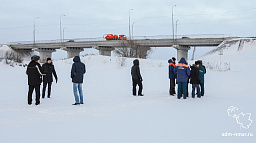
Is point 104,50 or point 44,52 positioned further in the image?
point 44,52

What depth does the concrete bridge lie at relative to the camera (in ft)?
159

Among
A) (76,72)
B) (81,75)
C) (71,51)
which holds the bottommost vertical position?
(81,75)

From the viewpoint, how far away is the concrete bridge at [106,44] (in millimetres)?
48312

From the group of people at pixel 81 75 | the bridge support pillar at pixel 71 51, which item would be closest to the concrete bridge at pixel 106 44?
the bridge support pillar at pixel 71 51

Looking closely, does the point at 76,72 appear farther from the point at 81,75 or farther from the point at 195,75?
the point at 195,75

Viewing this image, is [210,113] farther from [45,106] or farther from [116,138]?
[45,106]

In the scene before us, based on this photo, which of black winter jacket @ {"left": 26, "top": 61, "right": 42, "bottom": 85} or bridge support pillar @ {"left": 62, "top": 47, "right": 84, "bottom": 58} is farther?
bridge support pillar @ {"left": 62, "top": 47, "right": 84, "bottom": 58}

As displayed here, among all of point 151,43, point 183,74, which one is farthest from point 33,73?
point 151,43

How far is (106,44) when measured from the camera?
58188 millimetres

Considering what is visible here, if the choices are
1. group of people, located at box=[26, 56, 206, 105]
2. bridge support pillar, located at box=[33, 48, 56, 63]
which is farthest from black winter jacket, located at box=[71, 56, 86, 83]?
bridge support pillar, located at box=[33, 48, 56, 63]

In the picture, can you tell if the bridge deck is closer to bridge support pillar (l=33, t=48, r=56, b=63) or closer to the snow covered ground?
Answer: bridge support pillar (l=33, t=48, r=56, b=63)

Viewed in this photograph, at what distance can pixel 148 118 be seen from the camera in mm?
6262

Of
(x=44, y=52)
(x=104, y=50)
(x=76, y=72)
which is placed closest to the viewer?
(x=76, y=72)

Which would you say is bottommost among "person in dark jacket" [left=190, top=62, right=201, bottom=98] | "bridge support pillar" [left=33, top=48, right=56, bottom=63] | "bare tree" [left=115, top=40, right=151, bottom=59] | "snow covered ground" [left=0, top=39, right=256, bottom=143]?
"snow covered ground" [left=0, top=39, right=256, bottom=143]
